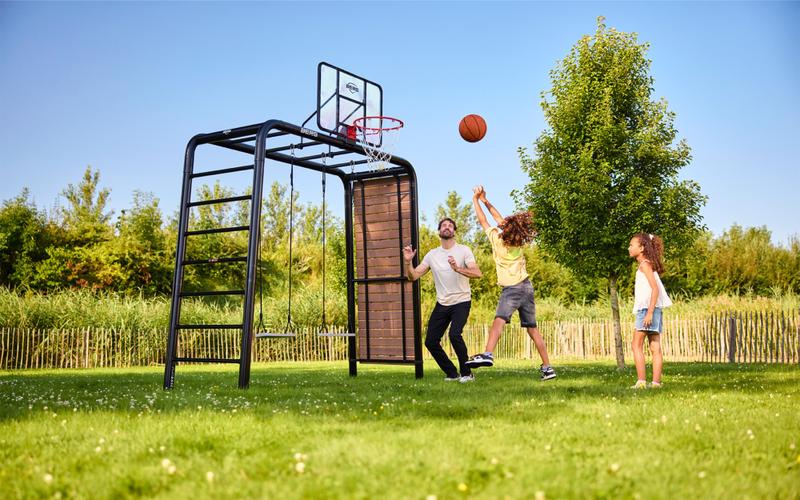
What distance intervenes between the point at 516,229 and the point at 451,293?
1262 millimetres

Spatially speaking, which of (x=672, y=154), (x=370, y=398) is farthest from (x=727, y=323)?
(x=370, y=398)

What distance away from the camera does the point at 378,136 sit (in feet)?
38.2

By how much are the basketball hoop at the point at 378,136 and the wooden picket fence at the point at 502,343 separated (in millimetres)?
8472

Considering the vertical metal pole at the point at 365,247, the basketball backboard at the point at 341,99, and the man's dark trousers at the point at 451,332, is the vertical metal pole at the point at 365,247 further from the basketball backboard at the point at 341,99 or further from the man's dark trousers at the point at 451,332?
the man's dark trousers at the point at 451,332

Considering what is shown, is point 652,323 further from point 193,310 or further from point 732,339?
point 193,310

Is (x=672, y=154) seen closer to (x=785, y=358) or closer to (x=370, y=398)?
(x=785, y=358)

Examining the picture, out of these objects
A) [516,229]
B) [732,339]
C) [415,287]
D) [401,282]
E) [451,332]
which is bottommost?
[732,339]

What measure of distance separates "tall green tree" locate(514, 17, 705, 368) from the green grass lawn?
667 centimetres

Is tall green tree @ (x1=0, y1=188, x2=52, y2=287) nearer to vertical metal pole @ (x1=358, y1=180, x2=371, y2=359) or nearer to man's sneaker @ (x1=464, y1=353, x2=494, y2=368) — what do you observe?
vertical metal pole @ (x1=358, y1=180, x2=371, y2=359)

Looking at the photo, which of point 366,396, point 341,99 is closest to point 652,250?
point 366,396

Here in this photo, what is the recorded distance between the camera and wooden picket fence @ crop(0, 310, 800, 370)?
1914 centimetres

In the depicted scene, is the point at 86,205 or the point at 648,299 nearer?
the point at 648,299

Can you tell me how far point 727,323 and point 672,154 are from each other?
792 centimetres

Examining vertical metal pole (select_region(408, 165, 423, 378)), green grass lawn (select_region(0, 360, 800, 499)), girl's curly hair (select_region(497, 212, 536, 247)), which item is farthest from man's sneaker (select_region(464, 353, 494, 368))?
vertical metal pole (select_region(408, 165, 423, 378))
